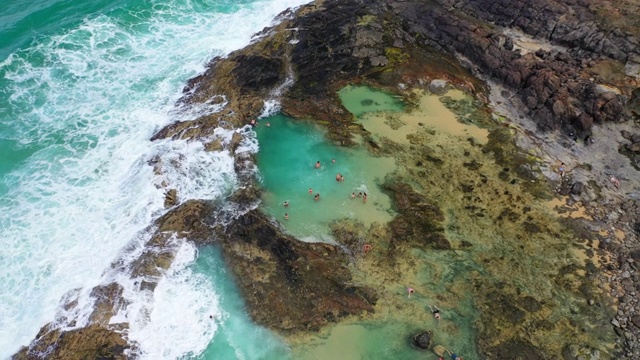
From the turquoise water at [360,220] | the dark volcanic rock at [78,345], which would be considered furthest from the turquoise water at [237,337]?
the dark volcanic rock at [78,345]

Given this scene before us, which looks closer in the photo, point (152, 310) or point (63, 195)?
point (152, 310)

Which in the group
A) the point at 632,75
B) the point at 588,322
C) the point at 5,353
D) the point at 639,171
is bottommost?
the point at 5,353

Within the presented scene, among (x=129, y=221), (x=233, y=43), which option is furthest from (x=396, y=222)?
(x=233, y=43)

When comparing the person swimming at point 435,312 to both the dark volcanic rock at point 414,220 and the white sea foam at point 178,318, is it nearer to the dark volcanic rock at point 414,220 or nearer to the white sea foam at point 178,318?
the dark volcanic rock at point 414,220

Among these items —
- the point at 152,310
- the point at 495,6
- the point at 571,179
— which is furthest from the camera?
the point at 495,6

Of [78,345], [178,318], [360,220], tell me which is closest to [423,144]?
[360,220]

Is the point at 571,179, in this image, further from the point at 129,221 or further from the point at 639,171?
the point at 129,221

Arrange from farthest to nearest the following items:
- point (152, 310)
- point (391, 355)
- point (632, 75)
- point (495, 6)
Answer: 1. point (495, 6)
2. point (632, 75)
3. point (152, 310)
4. point (391, 355)

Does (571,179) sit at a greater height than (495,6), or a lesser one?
lesser

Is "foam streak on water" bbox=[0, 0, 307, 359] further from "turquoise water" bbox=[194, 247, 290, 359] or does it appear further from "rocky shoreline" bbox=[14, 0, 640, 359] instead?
"rocky shoreline" bbox=[14, 0, 640, 359]
